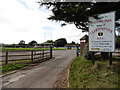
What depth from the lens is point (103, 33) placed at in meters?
6.08

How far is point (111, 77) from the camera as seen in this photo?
4.66m

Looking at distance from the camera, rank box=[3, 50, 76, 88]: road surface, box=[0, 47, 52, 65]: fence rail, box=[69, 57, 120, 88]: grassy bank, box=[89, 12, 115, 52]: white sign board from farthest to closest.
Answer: box=[0, 47, 52, 65]: fence rail → box=[89, 12, 115, 52]: white sign board → box=[3, 50, 76, 88]: road surface → box=[69, 57, 120, 88]: grassy bank

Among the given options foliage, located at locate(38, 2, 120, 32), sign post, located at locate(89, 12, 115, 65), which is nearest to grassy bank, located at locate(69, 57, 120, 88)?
sign post, located at locate(89, 12, 115, 65)

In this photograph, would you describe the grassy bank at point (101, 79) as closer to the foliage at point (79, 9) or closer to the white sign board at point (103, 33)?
the white sign board at point (103, 33)

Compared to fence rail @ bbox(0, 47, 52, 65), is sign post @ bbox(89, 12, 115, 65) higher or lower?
higher

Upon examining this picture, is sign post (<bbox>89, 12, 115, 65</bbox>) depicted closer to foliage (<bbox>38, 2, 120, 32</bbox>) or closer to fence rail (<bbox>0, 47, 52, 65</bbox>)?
foliage (<bbox>38, 2, 120, 32</bbox>)

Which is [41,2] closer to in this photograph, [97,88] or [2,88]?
[2,88]

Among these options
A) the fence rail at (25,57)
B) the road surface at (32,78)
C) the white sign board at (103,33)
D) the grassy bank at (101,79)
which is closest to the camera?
the grassy bank at (101,79)

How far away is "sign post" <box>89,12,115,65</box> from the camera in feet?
18.9

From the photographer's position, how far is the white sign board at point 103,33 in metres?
5.77

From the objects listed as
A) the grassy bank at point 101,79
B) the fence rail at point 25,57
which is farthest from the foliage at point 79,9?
the fence rail at point 25,57

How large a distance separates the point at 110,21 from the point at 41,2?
4.11 metres

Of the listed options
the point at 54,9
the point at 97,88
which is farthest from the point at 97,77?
the point at 54,9

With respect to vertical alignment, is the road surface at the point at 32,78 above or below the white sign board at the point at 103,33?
below
